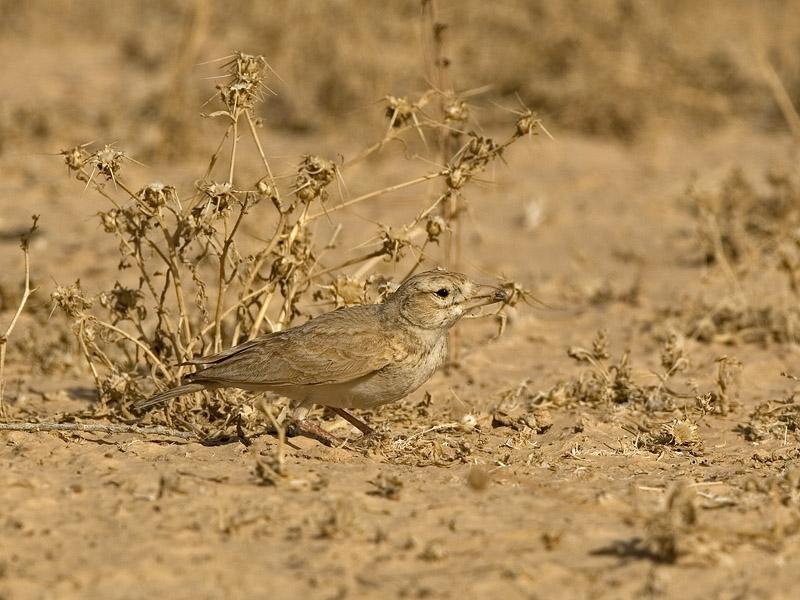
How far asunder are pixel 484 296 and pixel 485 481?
112cm

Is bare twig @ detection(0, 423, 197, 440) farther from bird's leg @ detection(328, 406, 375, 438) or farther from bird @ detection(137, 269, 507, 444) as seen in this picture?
bird's leg @ detection(328, 406, 375, 438)

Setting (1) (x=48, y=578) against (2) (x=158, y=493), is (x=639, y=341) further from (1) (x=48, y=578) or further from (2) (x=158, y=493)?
(1) (x=48, y=578)

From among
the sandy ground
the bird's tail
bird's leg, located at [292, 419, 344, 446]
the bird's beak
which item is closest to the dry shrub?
the sandy ground

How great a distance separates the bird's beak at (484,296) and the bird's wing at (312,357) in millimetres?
467

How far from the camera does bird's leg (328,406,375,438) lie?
216 inches

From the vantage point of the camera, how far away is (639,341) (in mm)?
7328

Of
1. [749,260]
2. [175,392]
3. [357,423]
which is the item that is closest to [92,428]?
[175,392]

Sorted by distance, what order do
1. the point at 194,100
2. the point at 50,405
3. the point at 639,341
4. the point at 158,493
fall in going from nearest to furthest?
the point at 158,493 < the point at 50,405 < the point at 639,341 < the point at 194,100

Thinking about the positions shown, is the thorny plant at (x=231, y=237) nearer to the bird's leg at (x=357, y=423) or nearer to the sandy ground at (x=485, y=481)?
the sandy ground at (x=485, y=481)

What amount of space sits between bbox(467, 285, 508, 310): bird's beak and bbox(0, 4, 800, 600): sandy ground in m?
0.10

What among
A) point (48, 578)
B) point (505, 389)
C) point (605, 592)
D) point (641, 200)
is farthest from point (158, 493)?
point (641, 200)

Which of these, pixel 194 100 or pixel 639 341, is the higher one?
pixel 194 100

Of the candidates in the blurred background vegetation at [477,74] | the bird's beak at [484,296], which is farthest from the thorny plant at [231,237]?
the blurred background vegetation at [477,74]

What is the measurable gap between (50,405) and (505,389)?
2.67 m
